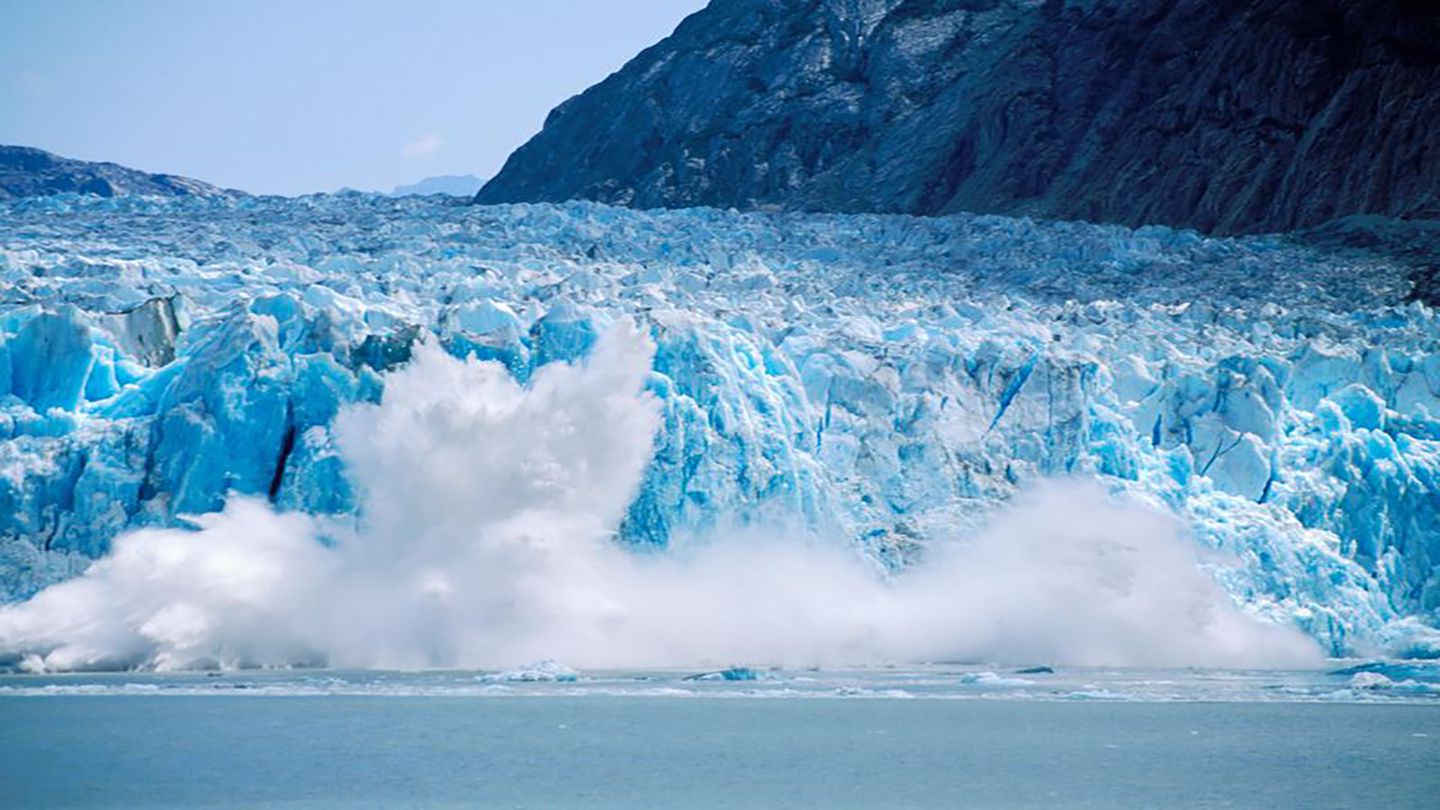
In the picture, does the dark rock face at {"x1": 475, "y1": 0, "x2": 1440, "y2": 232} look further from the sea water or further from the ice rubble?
the sea water

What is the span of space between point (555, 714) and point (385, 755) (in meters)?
4.18

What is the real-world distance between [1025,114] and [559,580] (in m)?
33.6

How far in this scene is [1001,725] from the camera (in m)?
21.3

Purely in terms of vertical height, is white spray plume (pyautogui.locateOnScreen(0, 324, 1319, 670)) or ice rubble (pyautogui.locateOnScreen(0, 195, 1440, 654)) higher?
ice rubble (pyautogui.locateOnScreen(0, 195, 1440, 654))

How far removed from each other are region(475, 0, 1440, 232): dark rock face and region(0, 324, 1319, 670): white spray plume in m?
22.1

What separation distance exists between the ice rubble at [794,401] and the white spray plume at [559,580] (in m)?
0.36

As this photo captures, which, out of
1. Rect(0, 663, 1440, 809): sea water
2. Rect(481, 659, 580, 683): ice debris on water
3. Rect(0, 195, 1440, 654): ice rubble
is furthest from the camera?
Rect(0, 195, 1440, 654): ice rubble

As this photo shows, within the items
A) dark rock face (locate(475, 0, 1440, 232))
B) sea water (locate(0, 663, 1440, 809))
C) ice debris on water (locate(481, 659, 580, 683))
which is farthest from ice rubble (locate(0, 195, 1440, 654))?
dark rock face (locate(475, 0, 1440, 232))

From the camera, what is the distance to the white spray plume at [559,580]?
75.6 ft

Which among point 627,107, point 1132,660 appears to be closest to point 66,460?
point 1132,660

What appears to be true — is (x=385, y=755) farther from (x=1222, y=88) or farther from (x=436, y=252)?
(x=1222, y=88)

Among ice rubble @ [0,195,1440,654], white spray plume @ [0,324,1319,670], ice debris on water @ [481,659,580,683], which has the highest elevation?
ice rubble @ [0,195,1440,654]

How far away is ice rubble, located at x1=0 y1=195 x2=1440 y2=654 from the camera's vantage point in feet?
78.5

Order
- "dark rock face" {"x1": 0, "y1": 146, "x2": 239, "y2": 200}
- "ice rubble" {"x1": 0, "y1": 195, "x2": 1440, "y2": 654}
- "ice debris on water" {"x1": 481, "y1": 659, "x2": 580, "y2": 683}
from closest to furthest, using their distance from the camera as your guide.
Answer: "ice debris on water" {"x1": 481, "y1": 659, "x2": 580, "y2": 683}, "ice rubble" {"x1": 0, "y1": 195, "x2": 1440, "y2": 654}, "dark rock face" {"x1": 0, "y1": 146, "x2": 239, "y2": 200}
